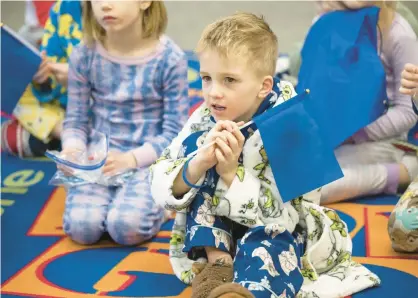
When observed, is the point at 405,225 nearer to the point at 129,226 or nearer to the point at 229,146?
the point at 229,146

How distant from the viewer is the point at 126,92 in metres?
1.44

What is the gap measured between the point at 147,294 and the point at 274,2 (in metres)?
2.11

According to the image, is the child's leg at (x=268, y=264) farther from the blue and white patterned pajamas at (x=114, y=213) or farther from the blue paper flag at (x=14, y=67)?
the blue paper flag at (x=14, y=67)

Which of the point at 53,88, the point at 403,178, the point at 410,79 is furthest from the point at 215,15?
the point at 410,79

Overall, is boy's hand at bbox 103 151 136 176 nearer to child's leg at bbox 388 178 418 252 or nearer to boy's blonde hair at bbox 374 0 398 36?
child's leg at bbox 388 178 418 252

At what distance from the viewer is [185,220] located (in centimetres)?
116

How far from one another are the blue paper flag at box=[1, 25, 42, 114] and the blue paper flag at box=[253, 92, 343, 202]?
29.8 inches

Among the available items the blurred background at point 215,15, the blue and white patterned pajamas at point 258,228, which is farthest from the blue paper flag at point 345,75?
the blurred background at point 215,15

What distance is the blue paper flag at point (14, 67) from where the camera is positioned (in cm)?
154

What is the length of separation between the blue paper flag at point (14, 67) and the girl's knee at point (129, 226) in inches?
17.7

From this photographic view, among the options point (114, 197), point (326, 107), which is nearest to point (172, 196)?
point (114, 197)

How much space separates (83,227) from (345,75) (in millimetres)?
661

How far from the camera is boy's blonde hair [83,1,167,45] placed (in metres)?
1.44

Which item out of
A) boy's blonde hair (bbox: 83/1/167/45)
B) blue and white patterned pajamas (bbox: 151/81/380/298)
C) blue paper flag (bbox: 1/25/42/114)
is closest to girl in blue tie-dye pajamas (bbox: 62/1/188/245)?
boy's blonde hair (bbox: 83/1/167/45)
